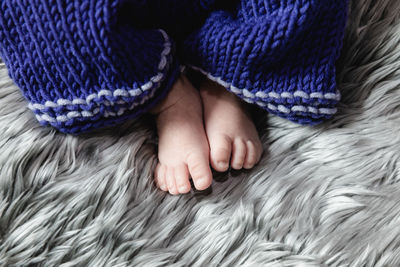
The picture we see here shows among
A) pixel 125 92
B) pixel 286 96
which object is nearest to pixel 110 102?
pixel 125 92

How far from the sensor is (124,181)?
Answer: 612 millimetres

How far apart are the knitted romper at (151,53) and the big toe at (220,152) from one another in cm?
7

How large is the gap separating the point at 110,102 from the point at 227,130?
7.1 inches

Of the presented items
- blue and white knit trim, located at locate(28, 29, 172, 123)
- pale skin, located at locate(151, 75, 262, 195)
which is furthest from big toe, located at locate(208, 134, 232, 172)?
blue and white knit trim, located at locate(28, 29, 172, 123)

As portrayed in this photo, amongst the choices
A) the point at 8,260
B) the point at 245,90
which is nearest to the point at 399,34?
the point at 245,90

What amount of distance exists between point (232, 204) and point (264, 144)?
0.11 m

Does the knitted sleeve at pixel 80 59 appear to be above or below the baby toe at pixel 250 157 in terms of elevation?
above

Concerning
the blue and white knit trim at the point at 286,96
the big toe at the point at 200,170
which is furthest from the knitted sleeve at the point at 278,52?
the big toe at the point at 200,170

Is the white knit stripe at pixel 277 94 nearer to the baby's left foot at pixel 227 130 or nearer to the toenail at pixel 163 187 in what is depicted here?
the baby's left foot at pixel 227 130

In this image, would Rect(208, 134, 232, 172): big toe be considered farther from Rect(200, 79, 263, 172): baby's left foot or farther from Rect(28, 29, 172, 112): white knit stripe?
Rect(28, 29, 172, 112): white knit stripe

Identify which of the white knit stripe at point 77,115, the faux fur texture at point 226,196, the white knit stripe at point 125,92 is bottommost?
the faux fur texture at point 226,196

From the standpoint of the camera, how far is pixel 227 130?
675mm

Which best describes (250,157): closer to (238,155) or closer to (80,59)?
Result: (238,155)

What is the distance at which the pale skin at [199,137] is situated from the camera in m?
0.63
